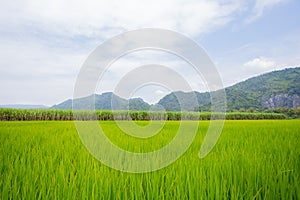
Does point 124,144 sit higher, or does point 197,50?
point 197,50

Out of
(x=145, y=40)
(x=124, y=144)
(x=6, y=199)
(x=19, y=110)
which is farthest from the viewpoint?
(x=19, y=110)

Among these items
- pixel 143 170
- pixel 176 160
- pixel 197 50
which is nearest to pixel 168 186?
pixel 143 170

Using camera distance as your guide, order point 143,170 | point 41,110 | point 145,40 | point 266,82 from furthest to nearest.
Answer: point 266,82, point 41,110, point 145,40, point 143,170

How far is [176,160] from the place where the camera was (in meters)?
2.18

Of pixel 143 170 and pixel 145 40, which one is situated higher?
pixel 145 40


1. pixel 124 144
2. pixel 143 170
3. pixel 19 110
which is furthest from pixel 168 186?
pixel 19 110

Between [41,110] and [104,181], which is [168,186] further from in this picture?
[41,110]

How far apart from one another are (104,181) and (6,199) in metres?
0.51

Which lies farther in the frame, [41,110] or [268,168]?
[41,110]

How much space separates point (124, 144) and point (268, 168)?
1.66 m

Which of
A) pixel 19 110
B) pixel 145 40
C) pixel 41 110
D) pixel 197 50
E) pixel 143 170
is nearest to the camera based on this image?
pixel 143 170

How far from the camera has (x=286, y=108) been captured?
173ft

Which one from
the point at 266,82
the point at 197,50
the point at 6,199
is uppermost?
the point at 266,82

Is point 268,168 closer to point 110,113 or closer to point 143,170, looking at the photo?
point 143,170
